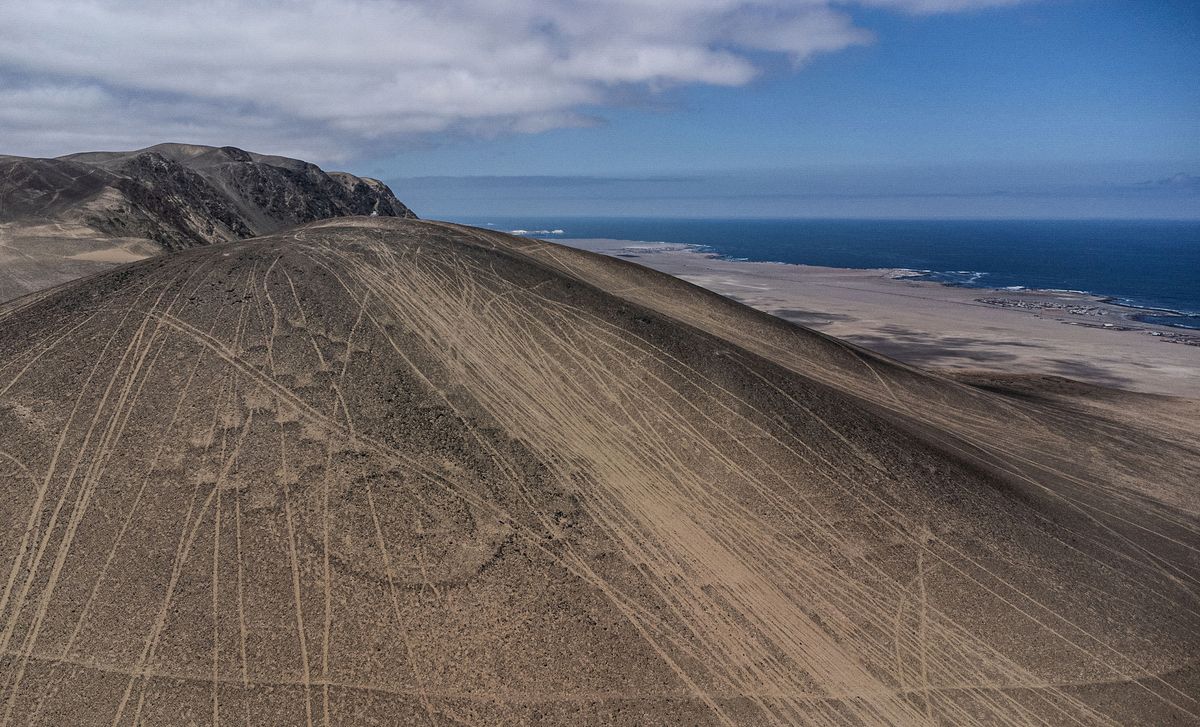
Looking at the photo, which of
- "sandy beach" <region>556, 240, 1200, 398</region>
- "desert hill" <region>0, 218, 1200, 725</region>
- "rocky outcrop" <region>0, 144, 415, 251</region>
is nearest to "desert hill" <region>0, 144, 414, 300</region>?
"rocky outcrop" <region>0, 144, 415, 251</region>

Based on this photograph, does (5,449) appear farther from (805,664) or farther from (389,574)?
(805,664)

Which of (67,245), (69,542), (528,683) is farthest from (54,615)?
(67,245)

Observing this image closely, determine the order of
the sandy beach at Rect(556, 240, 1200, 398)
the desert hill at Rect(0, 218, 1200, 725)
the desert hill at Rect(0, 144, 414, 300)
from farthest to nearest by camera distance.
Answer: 1. the sandy beach at Rect(556, 240, 1200, 398)
2. the desert hill at Rect(0, 144, 414, 300)
3. the desert hill at Rect(0, 218, 1200, 725)

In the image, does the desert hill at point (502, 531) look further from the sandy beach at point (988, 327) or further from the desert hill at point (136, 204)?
the desert hill at point (136, 204)

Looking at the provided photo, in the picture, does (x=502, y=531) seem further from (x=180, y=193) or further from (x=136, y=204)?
(x=180, y=193)

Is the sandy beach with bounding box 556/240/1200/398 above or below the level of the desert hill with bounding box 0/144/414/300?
below

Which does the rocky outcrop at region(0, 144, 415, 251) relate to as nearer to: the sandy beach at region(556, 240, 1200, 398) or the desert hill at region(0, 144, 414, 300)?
the desert hill at region(0, 144, 414, 300)

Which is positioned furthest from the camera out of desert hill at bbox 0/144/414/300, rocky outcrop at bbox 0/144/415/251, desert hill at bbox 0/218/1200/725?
rocky outcrop at bbox 0/144/415/251
